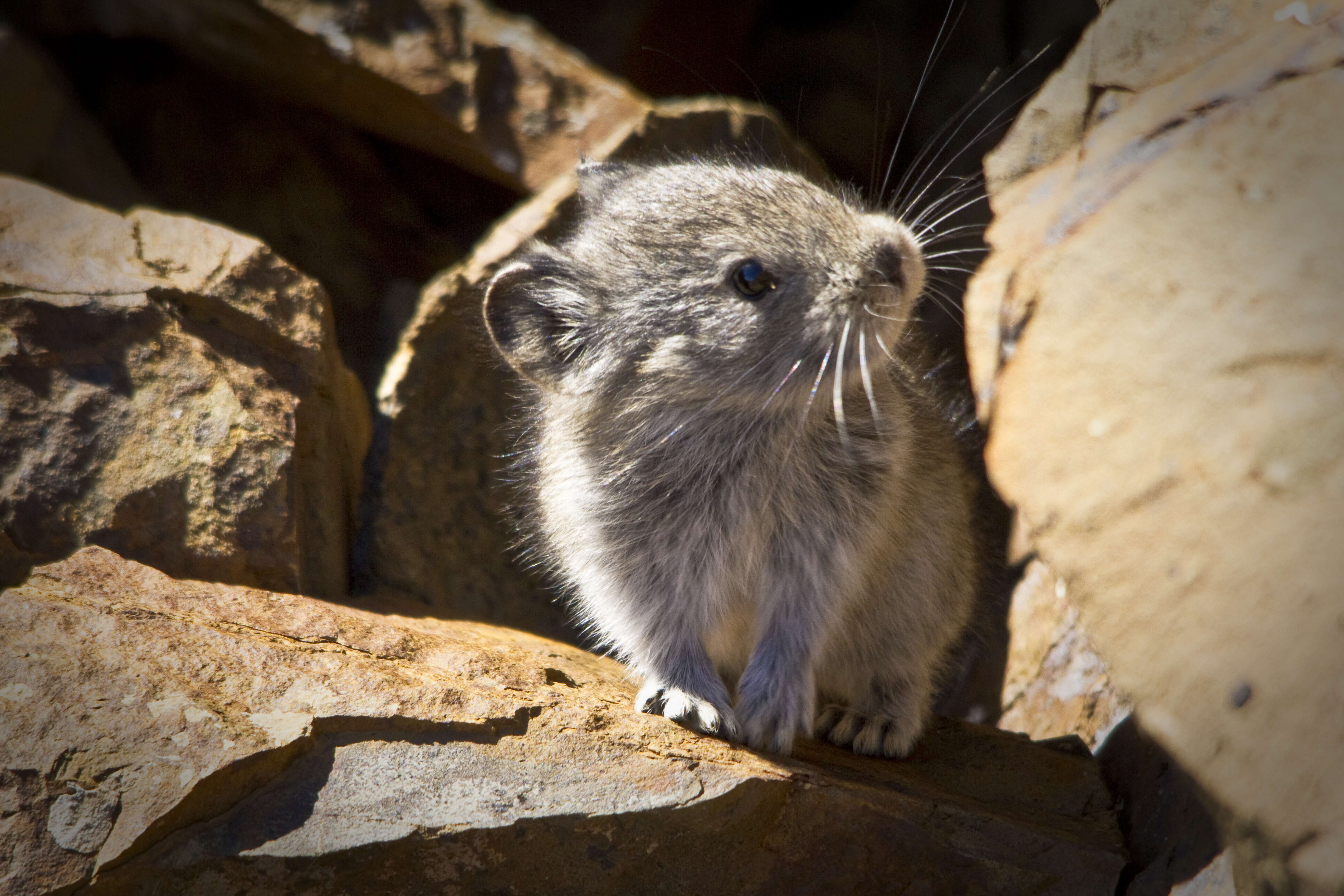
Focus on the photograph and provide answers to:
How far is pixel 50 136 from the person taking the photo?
6.29 meters

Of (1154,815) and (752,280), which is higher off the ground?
(752,280)

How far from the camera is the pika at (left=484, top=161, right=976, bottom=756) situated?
358cm

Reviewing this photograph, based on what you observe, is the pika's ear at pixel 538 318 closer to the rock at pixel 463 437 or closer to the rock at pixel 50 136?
the rock at pixel 463 437

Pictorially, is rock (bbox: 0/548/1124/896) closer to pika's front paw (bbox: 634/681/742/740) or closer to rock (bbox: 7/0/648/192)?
pika's front paw (bbox: 634/681/742/740)

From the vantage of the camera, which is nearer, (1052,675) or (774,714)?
(774,714)

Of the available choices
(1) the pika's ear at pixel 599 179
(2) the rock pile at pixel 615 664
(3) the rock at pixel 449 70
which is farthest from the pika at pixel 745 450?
(3) the rock at pixel 449 70

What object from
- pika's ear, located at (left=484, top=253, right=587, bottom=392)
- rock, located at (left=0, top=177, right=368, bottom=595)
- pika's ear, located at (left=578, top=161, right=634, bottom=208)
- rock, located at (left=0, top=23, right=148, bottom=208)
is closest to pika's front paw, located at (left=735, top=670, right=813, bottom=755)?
pika's ear, located at (left=484, top=253, right=587, bottom=392)

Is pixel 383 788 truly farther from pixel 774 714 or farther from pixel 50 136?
pixel 50 136

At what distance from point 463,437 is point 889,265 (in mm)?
2572

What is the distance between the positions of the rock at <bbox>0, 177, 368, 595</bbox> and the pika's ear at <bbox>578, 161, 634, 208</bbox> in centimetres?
126

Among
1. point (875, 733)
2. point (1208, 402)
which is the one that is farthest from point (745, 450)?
point (1208, 402)

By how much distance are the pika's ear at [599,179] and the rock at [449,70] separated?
103cm

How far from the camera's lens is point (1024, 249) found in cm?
355

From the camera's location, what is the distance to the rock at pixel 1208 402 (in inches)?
90.1
